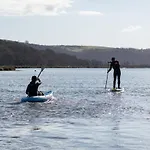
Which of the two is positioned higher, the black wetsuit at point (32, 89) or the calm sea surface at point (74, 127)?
the black wetsuit at point (32, 89)

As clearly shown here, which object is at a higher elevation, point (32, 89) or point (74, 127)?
point (32, 89)

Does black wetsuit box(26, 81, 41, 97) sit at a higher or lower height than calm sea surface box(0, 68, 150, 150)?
higher

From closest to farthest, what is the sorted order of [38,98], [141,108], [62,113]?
[62,113] < [141,108] < [38,98]

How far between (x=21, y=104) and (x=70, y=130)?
450 inches

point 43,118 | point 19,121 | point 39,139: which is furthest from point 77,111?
point 39,139

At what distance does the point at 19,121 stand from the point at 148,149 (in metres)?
7.89

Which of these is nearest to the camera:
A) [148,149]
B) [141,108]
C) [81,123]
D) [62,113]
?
[148,149]

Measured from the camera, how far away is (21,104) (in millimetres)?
29922

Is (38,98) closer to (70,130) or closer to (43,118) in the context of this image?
(43,118)

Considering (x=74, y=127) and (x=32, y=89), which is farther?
(x=32, y=89)

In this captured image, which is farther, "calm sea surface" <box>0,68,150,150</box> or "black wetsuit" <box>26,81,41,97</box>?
"black wetsuit" <box>26,81,41,97</box>

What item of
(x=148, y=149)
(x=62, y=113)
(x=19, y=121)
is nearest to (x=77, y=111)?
(x=62, y=113)

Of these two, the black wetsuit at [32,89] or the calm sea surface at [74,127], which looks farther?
the black wetsuit at [32,89]

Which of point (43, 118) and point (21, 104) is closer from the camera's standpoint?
point (43, 118)
